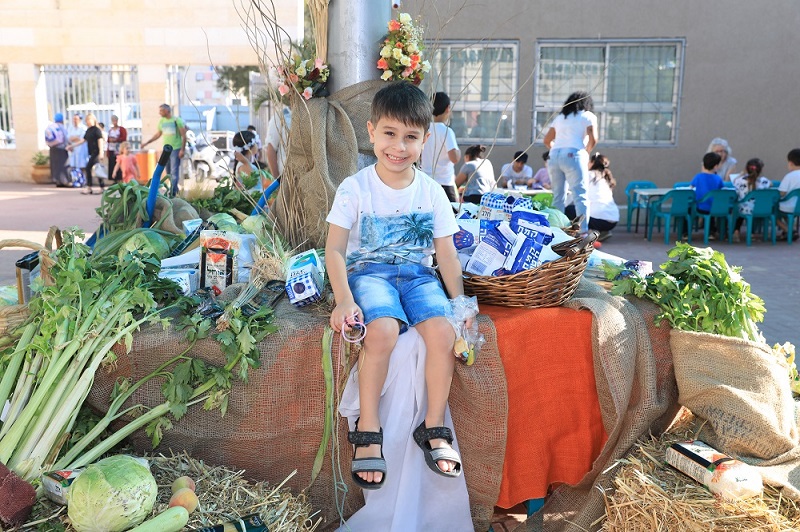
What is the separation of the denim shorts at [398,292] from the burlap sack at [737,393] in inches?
40.9

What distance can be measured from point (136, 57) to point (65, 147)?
2951 millimetres

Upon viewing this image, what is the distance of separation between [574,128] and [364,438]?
589 cm

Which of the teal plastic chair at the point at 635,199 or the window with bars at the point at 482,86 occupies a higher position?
the window with bars at the point at 482,86

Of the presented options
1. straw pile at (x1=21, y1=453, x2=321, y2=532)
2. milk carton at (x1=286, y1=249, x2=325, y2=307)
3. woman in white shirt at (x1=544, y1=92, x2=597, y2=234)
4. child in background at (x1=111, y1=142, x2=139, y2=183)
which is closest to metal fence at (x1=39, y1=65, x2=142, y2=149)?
child in background at (x1=111, y1=142, x2=139, y2=183)

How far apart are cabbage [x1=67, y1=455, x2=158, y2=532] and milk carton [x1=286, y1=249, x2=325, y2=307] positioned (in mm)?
987

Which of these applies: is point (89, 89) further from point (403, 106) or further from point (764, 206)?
point (403, 106)

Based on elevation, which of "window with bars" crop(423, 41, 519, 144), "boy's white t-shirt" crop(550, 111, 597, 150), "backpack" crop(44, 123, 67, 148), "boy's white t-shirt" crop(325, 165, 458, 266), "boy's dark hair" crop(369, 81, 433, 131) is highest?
"window with bars" crop(423, 41, 519, 144)

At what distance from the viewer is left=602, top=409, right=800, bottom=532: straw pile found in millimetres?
2273

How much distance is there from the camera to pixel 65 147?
17688 millimetres

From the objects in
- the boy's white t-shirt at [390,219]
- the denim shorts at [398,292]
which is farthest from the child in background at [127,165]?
the denim shorts at [398,292]

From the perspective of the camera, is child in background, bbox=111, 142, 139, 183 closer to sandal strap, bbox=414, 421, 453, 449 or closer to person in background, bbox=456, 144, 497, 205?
person in background, bbox=456, 144, 497, 205

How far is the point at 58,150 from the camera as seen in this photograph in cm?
1769

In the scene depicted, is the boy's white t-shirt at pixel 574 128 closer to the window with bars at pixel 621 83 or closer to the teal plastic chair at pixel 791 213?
the teal plastic chair at pixel 791 213

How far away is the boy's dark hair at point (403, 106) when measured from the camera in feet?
9.15
